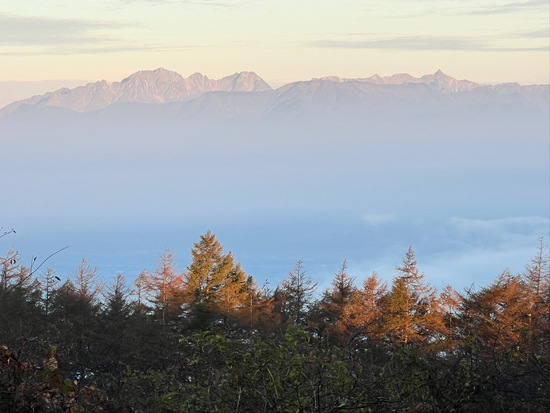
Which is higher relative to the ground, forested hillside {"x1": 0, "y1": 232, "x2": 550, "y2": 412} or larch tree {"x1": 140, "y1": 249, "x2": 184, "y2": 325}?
larch tree {"x1": 140, "y1": 249, "x2": 184, "y2": 325}

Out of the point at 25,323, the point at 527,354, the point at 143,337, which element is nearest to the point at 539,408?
the point at 527,354

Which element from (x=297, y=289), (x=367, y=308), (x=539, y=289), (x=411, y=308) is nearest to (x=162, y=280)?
(x=297, y=289)

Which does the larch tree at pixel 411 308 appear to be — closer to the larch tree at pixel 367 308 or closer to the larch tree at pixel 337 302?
the larch tree at pixel 367 308

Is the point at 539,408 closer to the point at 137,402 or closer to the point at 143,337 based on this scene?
the point at 137,402

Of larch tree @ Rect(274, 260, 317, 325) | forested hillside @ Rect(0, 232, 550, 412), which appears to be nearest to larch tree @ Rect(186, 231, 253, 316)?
forested hillside @ Rect(0, 232, 550, 412)

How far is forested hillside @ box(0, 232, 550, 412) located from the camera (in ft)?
21.2

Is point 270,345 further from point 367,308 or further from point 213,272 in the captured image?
point 213,272

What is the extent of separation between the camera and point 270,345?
6645 mm

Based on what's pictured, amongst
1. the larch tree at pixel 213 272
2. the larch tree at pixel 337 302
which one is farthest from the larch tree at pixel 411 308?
the larch tree at pixel 213 272

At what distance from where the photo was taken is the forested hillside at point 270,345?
6465 mm

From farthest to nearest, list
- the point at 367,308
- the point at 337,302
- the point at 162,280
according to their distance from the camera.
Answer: the point at 162,280, the point at 337,302, the point at 367,308

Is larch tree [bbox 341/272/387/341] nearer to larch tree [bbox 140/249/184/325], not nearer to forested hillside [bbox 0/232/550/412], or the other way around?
forested hillside [bbox 0/232/550/412]

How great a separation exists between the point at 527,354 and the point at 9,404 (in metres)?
5.77

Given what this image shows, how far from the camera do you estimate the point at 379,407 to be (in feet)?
22.5
